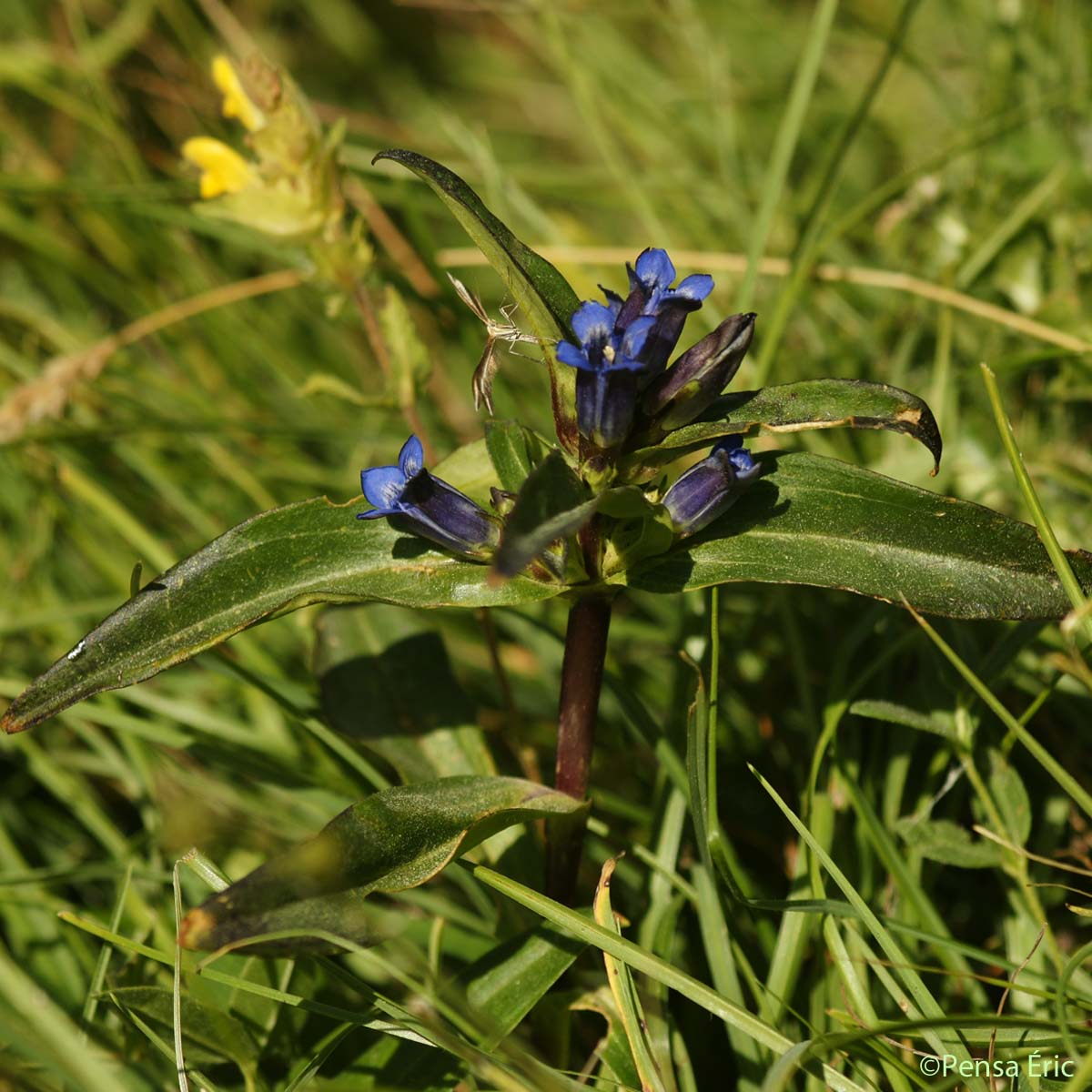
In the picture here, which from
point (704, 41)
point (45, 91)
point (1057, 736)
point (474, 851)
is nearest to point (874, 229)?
point (704, 41)

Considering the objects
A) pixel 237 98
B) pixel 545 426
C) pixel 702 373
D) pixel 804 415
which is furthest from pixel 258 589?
pixel 545 426

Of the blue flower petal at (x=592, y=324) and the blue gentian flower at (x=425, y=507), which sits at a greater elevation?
the blue flower petal at (x=592, y=324)

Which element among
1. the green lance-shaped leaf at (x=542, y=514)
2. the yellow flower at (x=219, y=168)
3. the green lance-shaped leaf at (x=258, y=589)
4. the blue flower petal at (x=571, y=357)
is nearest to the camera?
the green lance-shaped leaf at (x=542, y=514)

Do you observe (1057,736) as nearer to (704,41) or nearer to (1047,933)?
(1047,933)

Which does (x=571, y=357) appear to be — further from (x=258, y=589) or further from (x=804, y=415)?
(x=258, y=589)

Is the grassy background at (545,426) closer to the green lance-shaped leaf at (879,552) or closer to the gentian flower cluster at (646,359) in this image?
the green lance-shaped leaf at (879,552)

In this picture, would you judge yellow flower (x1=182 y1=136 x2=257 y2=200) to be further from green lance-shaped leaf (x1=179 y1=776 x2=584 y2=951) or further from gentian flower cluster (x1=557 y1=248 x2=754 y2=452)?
green lance-shaped leaf (x1=179 y1=776 x2=584 y2=951)

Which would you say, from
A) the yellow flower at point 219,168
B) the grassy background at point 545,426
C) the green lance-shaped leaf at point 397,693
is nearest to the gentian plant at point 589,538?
the grassy background at point 545,426
